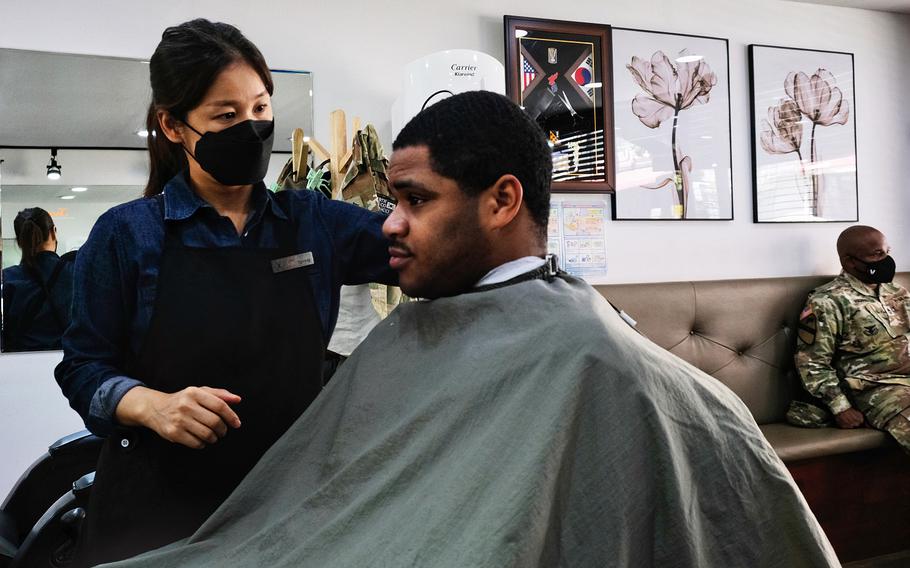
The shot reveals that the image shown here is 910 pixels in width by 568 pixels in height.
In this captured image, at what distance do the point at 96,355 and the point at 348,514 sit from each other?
0.53m

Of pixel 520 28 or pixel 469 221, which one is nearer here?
pixel 469 221

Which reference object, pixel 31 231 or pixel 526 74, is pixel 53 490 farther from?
pixel 526 74

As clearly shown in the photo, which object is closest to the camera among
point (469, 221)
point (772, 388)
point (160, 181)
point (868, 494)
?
point (469, 221)

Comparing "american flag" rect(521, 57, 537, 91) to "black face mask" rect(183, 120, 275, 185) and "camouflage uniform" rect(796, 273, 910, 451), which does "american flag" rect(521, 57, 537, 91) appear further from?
"black face mask" rect(183, 120, 275, 185)

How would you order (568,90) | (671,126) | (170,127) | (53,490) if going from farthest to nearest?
(671,126) → (568,90) → (53,490) → (170,127)

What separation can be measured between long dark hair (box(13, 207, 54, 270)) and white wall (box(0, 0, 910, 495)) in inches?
15.5

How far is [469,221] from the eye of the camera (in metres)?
1.05

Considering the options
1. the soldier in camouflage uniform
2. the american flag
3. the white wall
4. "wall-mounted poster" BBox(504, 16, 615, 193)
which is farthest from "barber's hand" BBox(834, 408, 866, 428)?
the american flag

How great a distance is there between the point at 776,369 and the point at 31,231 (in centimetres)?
332

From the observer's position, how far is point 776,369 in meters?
3.27

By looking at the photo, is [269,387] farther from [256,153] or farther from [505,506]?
[505,506]

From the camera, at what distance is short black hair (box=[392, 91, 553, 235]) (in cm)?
105

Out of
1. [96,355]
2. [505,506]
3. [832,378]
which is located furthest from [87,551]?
[832,378]

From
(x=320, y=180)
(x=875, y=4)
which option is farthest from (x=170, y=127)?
(x=875, y=4)
